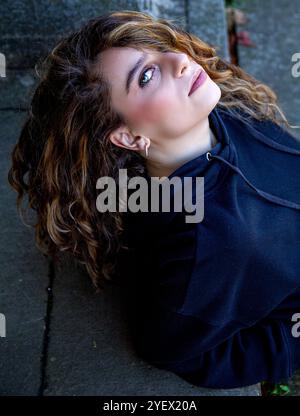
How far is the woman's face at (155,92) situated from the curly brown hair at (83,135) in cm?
4

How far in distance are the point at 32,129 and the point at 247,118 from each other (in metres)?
0.94

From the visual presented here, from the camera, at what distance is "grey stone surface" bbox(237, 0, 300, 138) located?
11.9ft

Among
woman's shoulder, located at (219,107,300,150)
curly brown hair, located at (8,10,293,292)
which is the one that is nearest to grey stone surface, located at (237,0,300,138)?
woman's shoulder, located at (219,107,300,150)

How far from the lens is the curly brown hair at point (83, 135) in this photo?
2076 millimetres

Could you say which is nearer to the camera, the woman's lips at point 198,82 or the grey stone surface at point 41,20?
the woman's lips at point 198,82

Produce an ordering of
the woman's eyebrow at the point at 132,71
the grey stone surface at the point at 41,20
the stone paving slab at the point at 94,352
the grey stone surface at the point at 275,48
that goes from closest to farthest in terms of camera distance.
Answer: the woman's eyebrow at the point at 132,71
the stone paving slab at the point at 94,352
the grey stone surface at the point at 41,20
the grey stone surface at the point at 275,48

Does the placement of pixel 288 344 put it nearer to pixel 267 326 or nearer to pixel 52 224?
pixel 267 326

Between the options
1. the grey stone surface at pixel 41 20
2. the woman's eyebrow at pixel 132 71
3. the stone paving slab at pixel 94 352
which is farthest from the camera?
the grey stone surface at pixel 41 20

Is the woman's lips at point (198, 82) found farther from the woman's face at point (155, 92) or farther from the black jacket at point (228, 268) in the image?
the black jacket at point (228, 268)

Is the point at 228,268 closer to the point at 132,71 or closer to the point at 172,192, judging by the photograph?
the point at 172,192

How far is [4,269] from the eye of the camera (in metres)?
2.68

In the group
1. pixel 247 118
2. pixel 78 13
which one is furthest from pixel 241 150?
pixel 78 13

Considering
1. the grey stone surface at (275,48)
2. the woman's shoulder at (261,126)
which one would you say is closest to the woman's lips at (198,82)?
the woman's shoulder at (261,126)

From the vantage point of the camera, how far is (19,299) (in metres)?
2.60
